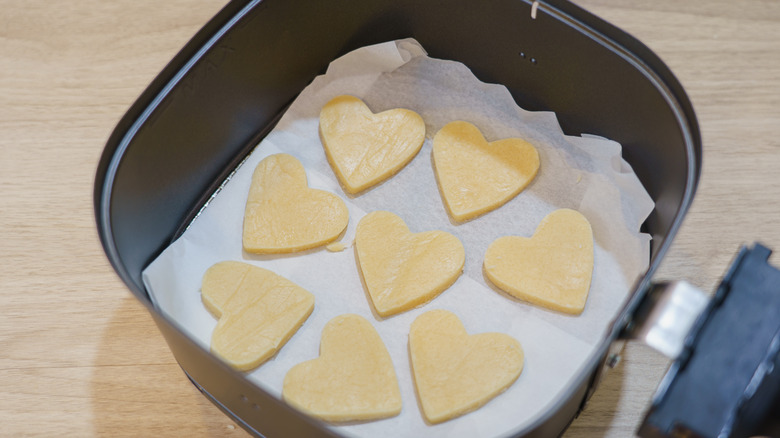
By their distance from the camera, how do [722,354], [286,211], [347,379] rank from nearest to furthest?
[722,354] < [347,379] < [286,211]

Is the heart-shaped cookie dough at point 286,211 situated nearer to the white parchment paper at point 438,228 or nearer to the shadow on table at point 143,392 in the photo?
the white parchment paper at point 438,228

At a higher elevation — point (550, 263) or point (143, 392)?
point (550, 263)

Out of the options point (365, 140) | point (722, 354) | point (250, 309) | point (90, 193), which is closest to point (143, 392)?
point (250, 309)

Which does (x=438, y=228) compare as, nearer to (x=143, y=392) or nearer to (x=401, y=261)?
(x=401, y=261)

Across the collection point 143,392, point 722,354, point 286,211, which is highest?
point 722,354

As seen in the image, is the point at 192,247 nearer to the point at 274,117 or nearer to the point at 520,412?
the point at 274,117

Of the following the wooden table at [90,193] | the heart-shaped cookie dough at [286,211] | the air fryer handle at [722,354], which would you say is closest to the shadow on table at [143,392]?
the wooden table at [90,193]

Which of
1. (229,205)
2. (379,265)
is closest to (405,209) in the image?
(379,265)

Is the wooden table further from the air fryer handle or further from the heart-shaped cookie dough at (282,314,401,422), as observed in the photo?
the air fryer handle

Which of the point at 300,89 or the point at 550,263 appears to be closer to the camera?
the point at 550,263
